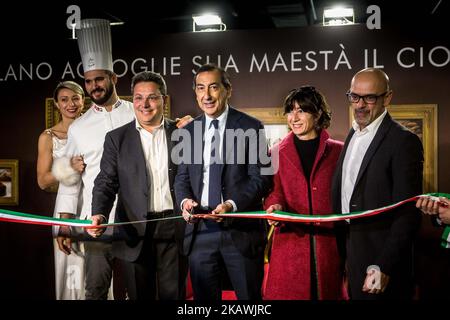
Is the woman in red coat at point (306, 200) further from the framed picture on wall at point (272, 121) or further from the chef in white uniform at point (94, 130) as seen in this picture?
the chef in white uniform at point (94, 130)

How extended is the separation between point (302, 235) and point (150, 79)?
70.2 inches

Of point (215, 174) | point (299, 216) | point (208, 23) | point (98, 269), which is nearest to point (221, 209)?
point (215, 174)

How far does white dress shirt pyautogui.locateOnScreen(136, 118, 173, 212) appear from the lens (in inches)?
175

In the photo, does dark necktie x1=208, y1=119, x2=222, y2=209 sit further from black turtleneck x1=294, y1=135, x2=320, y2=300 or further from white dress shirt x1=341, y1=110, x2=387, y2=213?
white dress shirt x1=341, y1=110, x2=387, y2=213

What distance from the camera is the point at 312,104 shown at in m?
4.24

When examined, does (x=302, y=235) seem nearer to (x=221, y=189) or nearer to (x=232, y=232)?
(x=232, y=232)

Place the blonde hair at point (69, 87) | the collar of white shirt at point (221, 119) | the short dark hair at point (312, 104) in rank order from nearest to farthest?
the short dark hair at point (312, 104), the collar of white shirt at point (221, 119), the blonde hair at point (69, 87)

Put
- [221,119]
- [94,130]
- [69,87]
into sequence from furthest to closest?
[69,87], [94,130], [221,119]

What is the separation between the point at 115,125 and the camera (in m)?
4.58

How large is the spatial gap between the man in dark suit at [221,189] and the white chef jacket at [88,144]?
67 cm

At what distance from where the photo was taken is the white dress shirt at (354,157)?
4121 millimetres

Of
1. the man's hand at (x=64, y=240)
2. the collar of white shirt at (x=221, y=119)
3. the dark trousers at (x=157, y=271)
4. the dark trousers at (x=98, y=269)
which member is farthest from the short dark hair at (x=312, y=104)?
the man's hand at (x=64, y=240)
